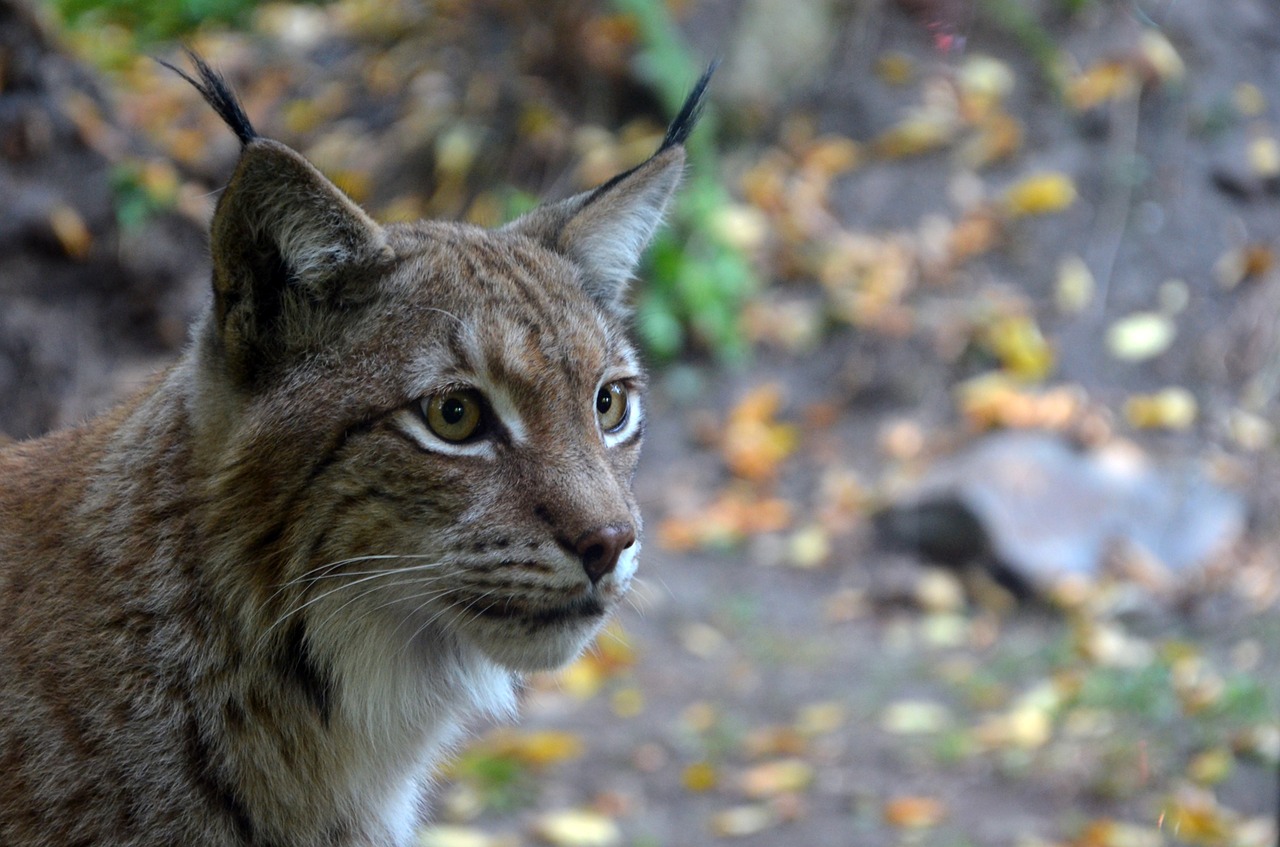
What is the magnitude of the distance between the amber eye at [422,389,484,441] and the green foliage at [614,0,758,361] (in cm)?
638

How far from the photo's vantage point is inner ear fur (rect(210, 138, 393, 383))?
3021 millimetres

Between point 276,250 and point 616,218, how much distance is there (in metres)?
1.14

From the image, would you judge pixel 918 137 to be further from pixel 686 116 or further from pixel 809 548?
pixel 686 116

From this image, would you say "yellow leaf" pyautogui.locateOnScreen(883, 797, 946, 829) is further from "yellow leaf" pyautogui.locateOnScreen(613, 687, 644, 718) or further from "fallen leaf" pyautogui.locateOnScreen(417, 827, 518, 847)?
"fallen leaf" pyautogui.locateOnScreen(417, 827, 518, 847)

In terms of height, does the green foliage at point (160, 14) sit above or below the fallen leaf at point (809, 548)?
above

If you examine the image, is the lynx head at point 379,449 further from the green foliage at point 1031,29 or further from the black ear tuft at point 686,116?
the green foliage at point 1031,29

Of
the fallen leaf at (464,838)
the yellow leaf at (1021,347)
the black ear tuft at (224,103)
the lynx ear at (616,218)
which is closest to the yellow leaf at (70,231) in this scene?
the fallen leaf at (464,838)

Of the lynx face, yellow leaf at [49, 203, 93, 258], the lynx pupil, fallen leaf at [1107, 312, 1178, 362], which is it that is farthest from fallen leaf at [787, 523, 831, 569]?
the lynx pupil

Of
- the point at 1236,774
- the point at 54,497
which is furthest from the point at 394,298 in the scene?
the point at 1236,774

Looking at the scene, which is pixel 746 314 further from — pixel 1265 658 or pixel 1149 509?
pixel 1265 658

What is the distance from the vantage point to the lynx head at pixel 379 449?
3.12 metres

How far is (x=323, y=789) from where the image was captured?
11.1 ft

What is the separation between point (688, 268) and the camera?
990 centimetres

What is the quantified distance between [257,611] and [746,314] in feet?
24.1
